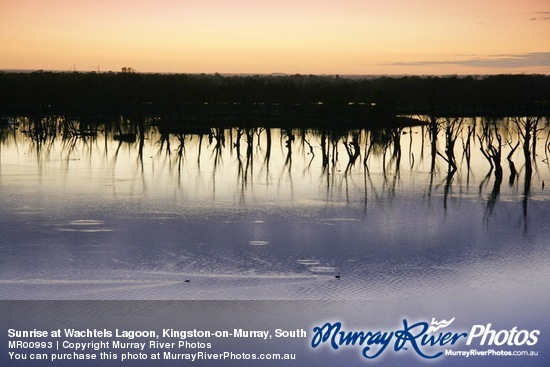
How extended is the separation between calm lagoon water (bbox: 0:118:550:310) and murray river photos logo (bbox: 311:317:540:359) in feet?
2.27

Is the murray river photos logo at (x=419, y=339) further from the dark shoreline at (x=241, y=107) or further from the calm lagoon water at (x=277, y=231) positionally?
the dark shoreline at (x=241, y=107)

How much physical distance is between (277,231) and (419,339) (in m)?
5.68

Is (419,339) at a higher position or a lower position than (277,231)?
lower

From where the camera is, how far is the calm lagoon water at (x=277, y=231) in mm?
10031

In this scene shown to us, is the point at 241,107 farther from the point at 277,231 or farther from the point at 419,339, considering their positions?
the point at 419,339

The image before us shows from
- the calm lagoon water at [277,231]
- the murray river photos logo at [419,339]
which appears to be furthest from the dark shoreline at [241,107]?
the murray river photos logo at [419,339]

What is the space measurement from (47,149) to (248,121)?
11838 mm

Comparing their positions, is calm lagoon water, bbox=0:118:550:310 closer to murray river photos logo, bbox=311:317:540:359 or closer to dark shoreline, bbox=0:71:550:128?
murray river photos logo, bbox=311:317:540:359

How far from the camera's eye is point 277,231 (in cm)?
1382

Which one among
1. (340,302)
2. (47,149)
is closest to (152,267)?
(340,302)

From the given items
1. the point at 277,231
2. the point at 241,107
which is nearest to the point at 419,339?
the point at 277,231

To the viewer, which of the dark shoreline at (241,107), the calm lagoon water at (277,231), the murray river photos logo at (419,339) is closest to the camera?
the murray river photos logo at (419,339)

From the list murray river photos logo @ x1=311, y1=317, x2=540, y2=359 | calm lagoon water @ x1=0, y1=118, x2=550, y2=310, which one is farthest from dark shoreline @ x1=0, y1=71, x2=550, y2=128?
murray river photos logo @ x1=311, y1=317, x2=540, y2=359

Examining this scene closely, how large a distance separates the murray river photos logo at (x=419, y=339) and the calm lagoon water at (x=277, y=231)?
69 centimetres
